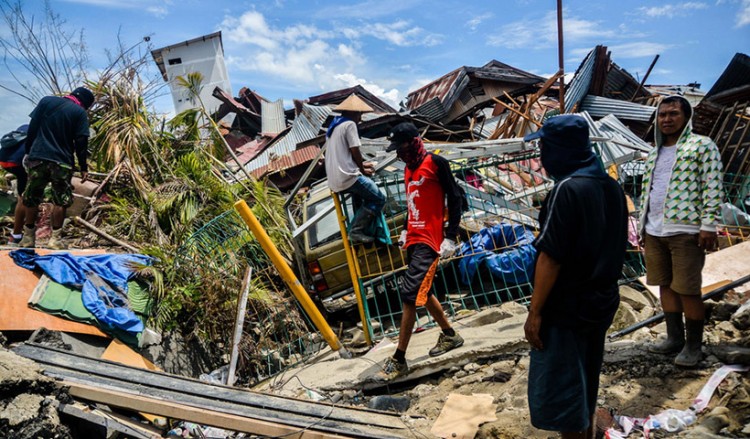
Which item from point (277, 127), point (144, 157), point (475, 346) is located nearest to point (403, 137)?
point (475, 346)

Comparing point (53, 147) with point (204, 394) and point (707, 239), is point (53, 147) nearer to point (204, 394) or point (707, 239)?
point (204, 394)

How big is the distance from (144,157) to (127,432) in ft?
20.0

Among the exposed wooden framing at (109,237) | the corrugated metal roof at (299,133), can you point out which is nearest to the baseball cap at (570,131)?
the exposed wooden framing at (109,237)

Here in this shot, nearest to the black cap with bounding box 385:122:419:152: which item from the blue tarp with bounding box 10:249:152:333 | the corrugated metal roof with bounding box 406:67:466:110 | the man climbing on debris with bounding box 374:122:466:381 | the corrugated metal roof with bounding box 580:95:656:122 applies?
the man climbing on debris with bounding box 374:122:466:381

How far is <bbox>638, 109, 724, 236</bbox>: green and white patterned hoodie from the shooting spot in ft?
10.4

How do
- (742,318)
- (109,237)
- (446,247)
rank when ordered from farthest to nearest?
(109,237) → (446,247) → (742,318)

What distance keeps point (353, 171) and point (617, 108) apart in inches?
432

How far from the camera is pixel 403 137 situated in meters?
3.98

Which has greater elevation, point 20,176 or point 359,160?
point 20,176

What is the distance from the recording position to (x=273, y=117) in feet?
61.7


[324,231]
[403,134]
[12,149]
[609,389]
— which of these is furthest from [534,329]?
[12,149]

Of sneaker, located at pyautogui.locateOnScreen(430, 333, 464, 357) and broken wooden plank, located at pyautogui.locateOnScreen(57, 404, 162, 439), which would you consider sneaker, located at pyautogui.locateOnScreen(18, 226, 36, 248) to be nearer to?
broken wooden plank, located at pyautogui.locateOnScreen(57, 404, 162, 439)

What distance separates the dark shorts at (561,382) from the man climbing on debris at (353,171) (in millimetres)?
3049

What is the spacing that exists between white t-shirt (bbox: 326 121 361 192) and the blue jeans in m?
0.07
